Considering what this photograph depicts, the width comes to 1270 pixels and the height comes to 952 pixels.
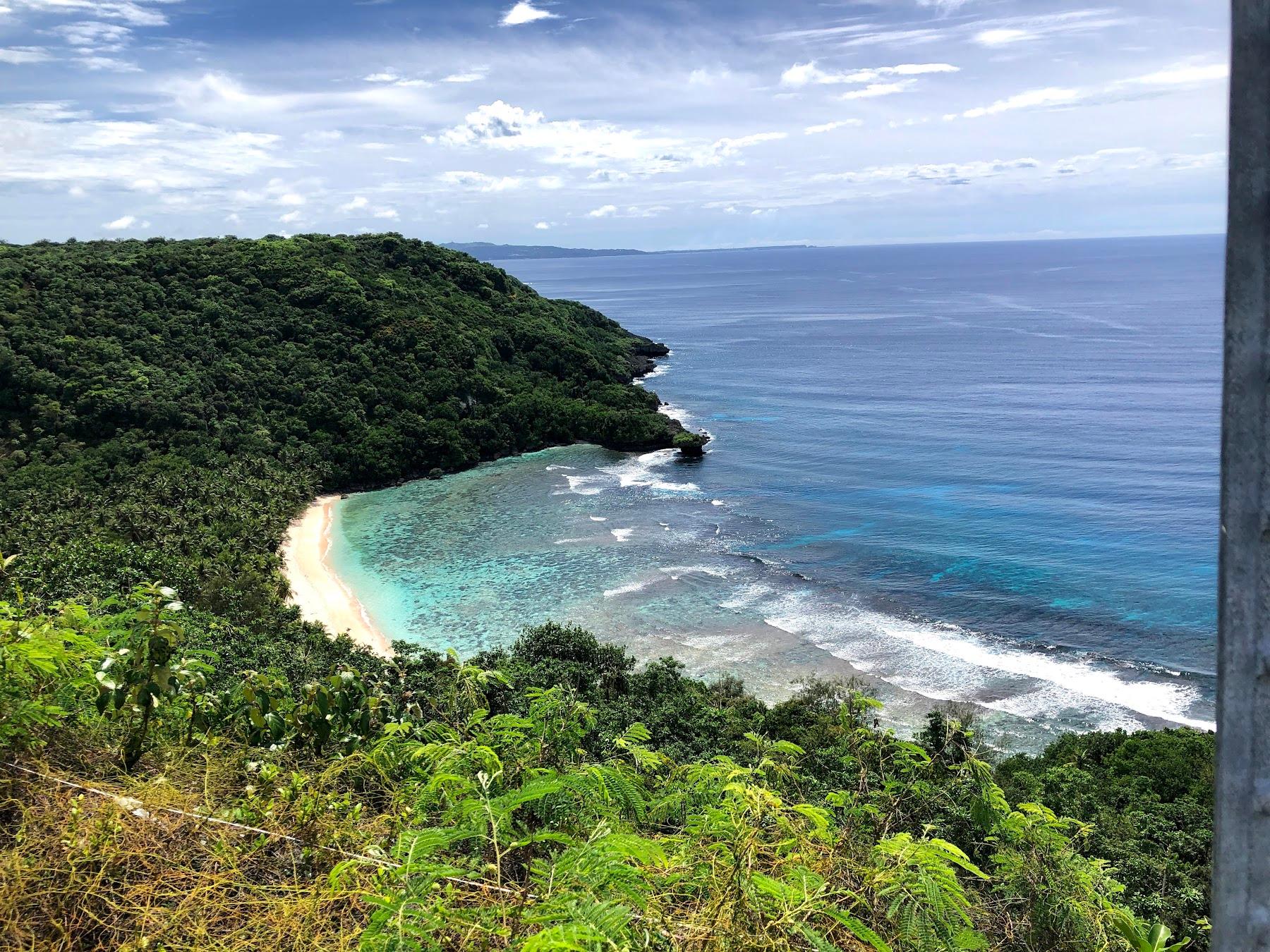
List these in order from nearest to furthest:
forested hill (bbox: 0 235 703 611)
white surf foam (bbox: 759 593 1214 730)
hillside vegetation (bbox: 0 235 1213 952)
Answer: hillside vegetation (bbox: 0 235 1213 952)
white surf foam (bbox: 759 593 1214 730)
forested hill (bbox: 0 235 703 611)

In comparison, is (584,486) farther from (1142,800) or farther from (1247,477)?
(1247,477)

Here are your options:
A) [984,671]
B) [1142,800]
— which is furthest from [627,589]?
[1142,800]

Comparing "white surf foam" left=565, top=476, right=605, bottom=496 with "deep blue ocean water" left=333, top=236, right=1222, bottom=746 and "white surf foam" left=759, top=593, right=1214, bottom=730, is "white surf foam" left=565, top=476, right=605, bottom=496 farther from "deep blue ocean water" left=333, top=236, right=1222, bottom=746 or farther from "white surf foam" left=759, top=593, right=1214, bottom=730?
"white surf foam" left=759, top=593, right=1214, bottom=730

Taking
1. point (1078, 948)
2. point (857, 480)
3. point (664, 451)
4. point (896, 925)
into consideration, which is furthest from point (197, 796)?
point (664, 451)

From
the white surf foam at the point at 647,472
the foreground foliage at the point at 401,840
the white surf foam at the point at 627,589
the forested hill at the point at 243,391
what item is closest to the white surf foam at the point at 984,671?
the white surf foam at the point at 627,589

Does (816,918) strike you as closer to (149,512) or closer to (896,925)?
(896,925)

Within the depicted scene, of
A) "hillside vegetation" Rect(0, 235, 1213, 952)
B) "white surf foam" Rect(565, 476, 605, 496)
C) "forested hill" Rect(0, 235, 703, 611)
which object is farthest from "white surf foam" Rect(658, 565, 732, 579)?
"forested hill" Rect(0, 235, 703, 611)
